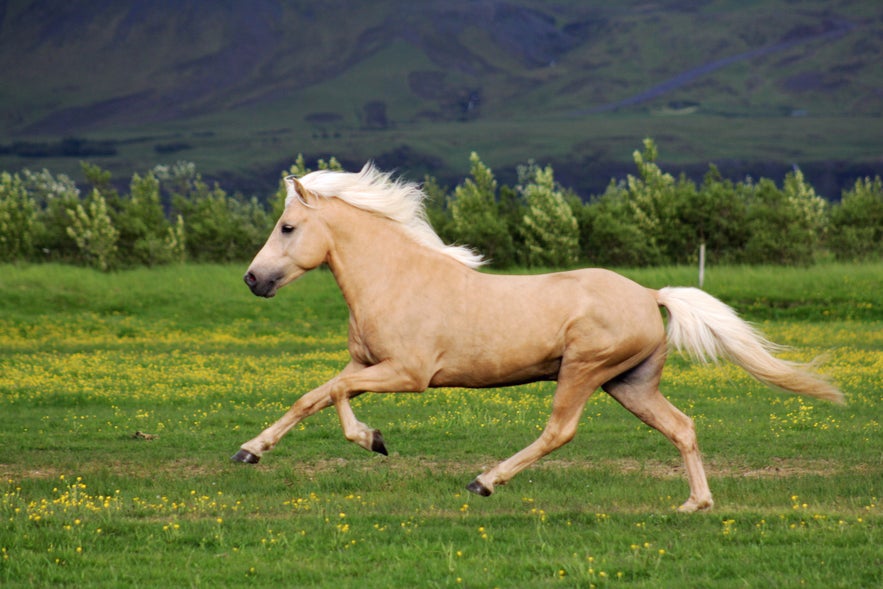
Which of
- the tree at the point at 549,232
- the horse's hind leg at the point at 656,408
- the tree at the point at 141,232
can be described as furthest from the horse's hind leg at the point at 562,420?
the tree at the point at 141,232

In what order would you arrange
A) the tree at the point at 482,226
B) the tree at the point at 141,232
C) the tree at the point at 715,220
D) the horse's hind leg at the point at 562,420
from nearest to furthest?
the horse's hind leg at the point at 562,420 → the tree at the point at 715,220 → the tree at the point at 482,226 → the tree at the point at 141,232

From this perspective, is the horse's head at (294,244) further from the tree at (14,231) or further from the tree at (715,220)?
the tree at (14,231)

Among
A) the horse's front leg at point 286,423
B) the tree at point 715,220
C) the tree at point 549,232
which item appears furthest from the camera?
the tree at point 549,232

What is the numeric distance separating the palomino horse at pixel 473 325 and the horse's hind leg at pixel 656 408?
0.01 meters

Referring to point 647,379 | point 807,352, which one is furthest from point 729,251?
point 647,379

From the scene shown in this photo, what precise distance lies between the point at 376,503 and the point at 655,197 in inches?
2228

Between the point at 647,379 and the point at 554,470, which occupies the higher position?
the point at 647,379

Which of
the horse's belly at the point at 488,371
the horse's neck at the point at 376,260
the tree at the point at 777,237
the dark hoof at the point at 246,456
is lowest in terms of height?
the tree at the point at 777,237

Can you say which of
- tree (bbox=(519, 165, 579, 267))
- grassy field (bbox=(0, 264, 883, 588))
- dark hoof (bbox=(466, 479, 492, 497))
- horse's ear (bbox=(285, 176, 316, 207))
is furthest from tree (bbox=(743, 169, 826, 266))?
dark hoof (bbox=(466, 479, 492, 497))

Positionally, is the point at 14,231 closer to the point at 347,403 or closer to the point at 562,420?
the point at 347,403

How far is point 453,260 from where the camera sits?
400 inches

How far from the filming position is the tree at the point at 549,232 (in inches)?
2360

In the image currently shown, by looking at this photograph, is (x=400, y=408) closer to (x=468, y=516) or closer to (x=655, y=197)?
(x=468, y=516)

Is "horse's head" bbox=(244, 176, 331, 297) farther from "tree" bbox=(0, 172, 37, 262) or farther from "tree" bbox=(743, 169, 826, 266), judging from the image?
"tree" bbox=(0, 172, 37, 262)
